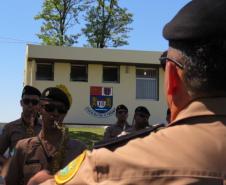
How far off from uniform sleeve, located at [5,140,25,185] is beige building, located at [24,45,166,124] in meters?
24.2

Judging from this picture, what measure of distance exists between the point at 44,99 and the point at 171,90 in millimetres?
2980

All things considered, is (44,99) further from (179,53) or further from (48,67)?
(48,67)

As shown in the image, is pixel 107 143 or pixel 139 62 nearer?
pixel 107 143

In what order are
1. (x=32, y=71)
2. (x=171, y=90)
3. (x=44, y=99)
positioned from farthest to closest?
(x=32, y=71), (x=44, y=99), (x=171, y=90)

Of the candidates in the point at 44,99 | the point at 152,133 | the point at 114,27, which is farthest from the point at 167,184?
the point at 114,27

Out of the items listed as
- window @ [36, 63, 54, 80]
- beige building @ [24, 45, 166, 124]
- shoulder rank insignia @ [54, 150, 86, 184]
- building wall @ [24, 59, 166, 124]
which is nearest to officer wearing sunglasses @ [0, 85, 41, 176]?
shoulder rank insignia @ [54, 150, 86, 184]

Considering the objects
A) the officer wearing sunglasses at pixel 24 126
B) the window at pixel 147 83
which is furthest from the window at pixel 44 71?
the officer wearing sunglasses at pixel 24 126

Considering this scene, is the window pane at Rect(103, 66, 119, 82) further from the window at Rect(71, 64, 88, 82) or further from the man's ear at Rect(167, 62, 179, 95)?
the man's ear at Rect(167, 62, 179, 95)

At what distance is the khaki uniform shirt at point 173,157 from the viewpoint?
1.63 m

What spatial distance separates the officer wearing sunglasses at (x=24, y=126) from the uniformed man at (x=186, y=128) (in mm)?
4924

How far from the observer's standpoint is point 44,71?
2928 cm

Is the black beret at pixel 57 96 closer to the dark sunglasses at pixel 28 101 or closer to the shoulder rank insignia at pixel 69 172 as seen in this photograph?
the dark sunglasses at pixel 28 101

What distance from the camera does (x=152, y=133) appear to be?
1.80 m

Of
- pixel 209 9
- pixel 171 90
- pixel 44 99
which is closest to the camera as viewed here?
pixel 209 9
